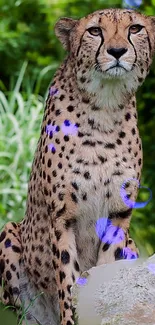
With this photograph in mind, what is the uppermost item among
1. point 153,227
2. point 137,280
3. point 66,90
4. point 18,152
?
point 66,90

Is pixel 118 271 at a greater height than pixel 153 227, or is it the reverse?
pixel 118 271

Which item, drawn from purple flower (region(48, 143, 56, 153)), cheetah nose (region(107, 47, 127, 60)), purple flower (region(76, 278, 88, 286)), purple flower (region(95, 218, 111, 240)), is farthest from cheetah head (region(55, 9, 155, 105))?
purple flower (region(76, 278, 88, 286))

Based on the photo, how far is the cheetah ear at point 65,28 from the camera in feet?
16.7

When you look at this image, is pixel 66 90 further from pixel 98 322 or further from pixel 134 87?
pixel 98 322

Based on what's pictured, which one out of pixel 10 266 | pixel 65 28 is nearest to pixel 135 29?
pixel 65 28

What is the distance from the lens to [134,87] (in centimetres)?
498

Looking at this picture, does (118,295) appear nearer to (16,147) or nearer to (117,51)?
(117,51)

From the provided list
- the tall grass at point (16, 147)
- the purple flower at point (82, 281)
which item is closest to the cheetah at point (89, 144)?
the purple flower at point (82, 281)

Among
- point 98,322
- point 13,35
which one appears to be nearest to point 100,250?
point 98,322

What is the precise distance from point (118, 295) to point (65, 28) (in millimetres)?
1391

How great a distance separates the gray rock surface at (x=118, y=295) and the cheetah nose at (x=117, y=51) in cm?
94

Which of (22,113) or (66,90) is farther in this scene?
(22,113)

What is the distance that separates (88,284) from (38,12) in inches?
206

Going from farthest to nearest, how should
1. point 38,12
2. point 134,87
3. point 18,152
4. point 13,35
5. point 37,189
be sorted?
point 38,12, point 13,35, point 18,152, point 37,189, point 134,87
